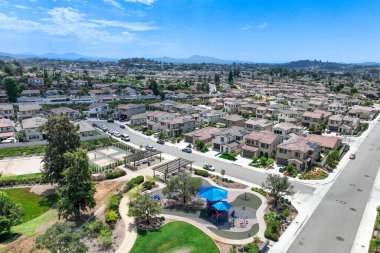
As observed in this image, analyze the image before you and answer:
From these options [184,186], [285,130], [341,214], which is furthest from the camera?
[285,130]

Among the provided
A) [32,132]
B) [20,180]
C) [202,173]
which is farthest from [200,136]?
[32,132]

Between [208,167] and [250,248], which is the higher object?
[250,248]

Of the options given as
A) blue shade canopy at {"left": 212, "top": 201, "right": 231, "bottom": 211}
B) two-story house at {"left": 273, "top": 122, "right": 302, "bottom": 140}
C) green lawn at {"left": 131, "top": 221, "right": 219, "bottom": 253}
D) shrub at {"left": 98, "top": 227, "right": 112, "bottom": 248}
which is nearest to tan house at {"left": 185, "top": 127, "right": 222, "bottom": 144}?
two-story house at {"left": 273, "top": 122, "right": 302, "bottom": 140}

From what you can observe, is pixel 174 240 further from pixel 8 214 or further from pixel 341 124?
pixel 341 124

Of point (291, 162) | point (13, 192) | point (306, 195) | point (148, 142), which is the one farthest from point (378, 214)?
point (13, 192)

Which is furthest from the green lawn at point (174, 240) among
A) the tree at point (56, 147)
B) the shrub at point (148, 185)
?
the tree at point (56, 147)

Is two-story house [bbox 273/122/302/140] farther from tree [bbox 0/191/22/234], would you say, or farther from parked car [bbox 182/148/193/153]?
tree [bbox 0/191/22/234]

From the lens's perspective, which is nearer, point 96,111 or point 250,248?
point 250,248

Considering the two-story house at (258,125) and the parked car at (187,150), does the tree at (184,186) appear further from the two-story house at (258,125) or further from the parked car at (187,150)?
the two-story house at (258,125)
